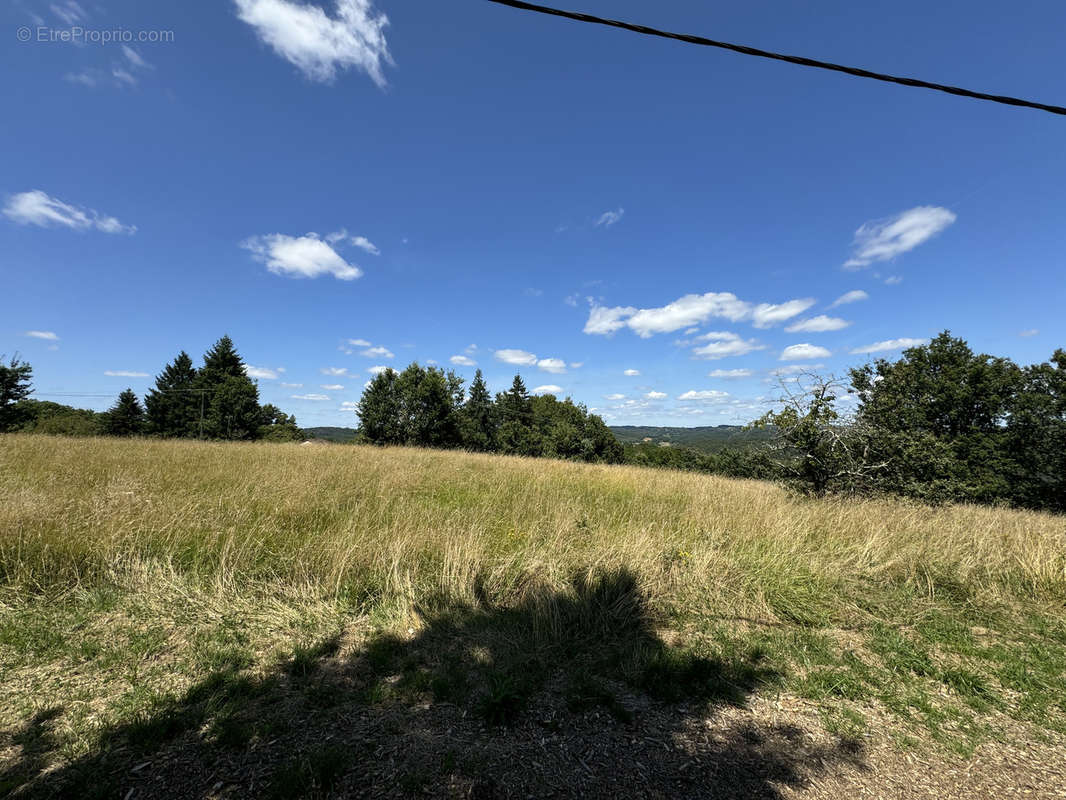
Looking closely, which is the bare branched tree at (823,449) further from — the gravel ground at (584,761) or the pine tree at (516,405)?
the pine tree at (516,405)

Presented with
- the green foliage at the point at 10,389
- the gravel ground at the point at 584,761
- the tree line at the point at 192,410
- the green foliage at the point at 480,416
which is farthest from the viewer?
the green foliage at the point at 480,416

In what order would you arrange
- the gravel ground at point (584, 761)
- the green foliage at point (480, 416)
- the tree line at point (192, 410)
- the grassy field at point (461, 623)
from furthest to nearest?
the green foliage at point (480, 416), the tree line at point (192, 410), the grassy field at point (461, 623), the gravel ground at point (584, 761)

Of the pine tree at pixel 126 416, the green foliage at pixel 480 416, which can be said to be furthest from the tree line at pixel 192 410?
the green foliage at pixel 480 416

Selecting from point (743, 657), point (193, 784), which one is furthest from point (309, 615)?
point (743, 657)

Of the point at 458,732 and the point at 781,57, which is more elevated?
the point at 781,57

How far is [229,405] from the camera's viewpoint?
38.8m

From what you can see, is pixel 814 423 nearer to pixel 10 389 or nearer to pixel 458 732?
pixel 458 732

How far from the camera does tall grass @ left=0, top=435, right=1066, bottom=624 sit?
14.5ft

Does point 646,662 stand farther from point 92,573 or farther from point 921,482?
point 921,482

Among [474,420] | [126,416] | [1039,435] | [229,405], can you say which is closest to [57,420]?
[126,416]

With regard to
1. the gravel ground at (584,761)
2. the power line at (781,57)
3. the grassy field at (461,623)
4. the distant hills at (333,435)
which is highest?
the power line at (781,57)

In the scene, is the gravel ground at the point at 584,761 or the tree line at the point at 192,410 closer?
the gravel ground at the point at 584,761

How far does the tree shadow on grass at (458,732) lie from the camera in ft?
7.26

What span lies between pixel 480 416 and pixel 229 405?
82.6 feet
